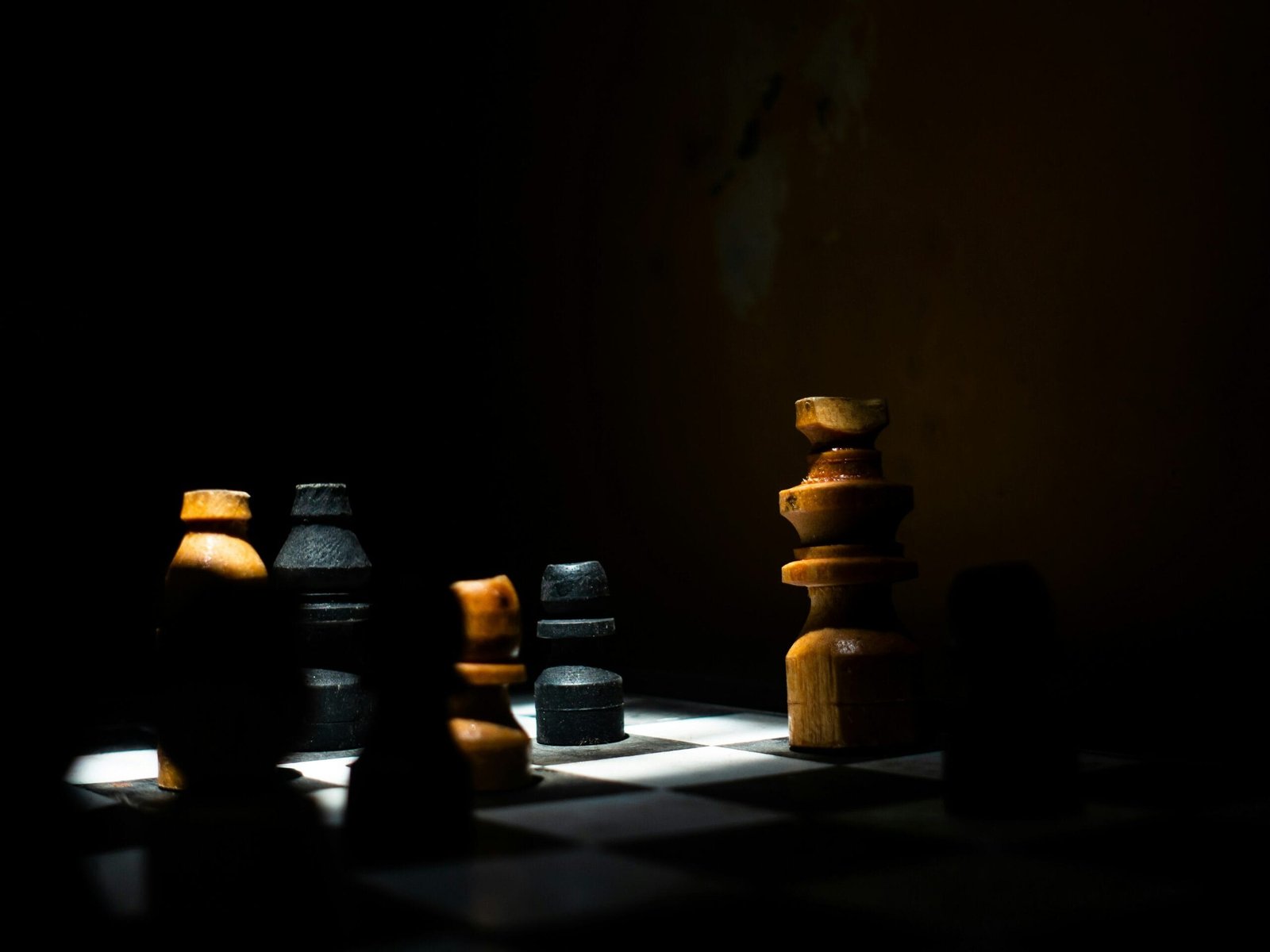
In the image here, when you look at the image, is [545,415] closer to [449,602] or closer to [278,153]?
[278,153]

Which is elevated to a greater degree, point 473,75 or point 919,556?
point 473,75

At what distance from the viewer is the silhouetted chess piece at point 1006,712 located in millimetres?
1327

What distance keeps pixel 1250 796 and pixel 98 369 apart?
8.46 feet

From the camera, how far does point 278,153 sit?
330cm

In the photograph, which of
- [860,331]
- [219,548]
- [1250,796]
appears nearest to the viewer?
[1250,796]

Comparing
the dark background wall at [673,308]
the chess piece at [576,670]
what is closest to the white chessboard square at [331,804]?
the dark background wall at [673,308]

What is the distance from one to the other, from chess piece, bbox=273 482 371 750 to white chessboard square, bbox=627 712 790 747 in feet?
1.60

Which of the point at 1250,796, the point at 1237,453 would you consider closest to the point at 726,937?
the point at 1250,796

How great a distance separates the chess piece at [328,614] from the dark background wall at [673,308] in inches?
16.4

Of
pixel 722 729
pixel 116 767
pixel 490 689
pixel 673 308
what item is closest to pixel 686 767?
pixel 490 689

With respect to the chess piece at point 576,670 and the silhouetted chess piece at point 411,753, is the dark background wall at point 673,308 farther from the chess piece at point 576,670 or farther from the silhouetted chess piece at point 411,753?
the chess piece at point 576,670

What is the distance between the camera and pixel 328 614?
1.96 metres

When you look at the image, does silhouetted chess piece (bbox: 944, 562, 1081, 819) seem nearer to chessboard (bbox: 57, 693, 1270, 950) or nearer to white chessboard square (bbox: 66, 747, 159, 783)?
chessboard (bbox: 57, 693, 1270, 950)

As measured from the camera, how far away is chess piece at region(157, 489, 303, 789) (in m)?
1.59
